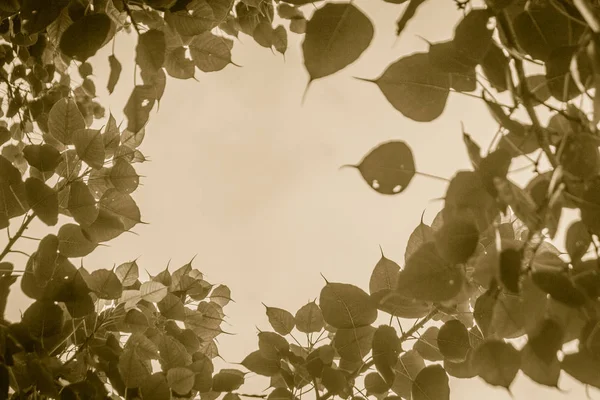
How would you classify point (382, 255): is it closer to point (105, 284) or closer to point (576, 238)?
point (576, 238)

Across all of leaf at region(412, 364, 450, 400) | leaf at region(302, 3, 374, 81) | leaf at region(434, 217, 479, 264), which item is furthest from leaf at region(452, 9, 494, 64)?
leaf at region(412, 364, 450, 400)

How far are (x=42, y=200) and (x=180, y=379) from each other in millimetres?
424

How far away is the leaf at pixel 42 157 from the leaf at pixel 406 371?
0.84m

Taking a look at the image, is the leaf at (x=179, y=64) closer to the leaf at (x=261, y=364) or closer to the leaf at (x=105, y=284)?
the leaf at (x=105, y=284)

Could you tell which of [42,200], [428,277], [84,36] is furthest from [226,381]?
[84,36]

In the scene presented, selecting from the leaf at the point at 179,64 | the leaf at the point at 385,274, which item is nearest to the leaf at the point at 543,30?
the leaf at the point at 385,274

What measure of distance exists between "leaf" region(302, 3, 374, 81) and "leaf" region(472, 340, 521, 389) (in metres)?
0.40

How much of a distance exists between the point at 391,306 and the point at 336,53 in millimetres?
444

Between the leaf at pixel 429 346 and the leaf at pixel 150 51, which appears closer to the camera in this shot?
the leaf at pixel 150 51

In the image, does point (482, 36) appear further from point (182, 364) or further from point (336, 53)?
point (182, 364)

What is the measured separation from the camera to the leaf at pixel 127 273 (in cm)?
124

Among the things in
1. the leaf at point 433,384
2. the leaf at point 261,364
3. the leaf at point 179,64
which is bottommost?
the leaf at point 433,384

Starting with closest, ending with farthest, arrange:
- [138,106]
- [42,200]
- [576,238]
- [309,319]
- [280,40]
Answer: [576,238]
[138,106]
[42,200]
[309,319]
[280,40]

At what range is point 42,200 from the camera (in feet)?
3.07
